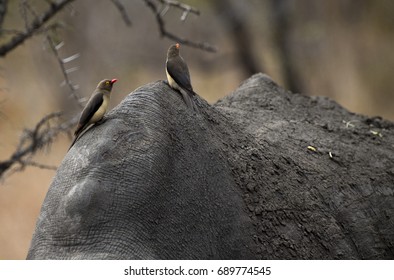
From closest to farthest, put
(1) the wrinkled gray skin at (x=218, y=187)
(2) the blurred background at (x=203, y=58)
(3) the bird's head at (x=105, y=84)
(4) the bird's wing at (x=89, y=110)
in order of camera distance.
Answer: (1) the wrinkled gray skin at (x=218, y=187), (4) the bird's wing at (x=89, y=110), (3) the bird's head at (x=105, y=84), (2) the blurred background at (x=203, y=58)

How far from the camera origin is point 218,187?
549 centimetres

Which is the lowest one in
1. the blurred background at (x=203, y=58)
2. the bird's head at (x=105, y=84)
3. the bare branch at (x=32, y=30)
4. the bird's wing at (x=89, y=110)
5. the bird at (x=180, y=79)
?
the bird's wing at (x=89, y=110)

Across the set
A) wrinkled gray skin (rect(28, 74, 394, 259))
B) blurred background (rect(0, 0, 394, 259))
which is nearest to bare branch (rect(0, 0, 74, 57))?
wrinkled gray skin (rect(28, 74, 394, 259))

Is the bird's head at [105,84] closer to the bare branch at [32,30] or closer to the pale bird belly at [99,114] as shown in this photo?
the pale bird belly at [99,114]

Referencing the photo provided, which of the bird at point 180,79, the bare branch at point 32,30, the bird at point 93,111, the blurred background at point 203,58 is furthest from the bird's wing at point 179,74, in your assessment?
the blurred background at point 203,58

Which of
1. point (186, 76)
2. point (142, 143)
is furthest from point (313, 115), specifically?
point (142, 143)

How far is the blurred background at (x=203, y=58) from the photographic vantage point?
54.5 feet

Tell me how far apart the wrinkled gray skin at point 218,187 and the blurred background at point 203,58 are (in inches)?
339

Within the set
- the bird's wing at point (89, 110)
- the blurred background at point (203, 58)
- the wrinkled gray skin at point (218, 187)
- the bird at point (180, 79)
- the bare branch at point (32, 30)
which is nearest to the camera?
the wrinkled gray skin at point (218, 187)

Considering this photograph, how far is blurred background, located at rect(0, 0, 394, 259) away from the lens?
16625 mm

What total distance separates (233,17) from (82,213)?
12600mm

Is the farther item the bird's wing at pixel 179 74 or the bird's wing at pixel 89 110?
the bird's wing at pixel 179 74

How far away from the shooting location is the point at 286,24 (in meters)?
16.8

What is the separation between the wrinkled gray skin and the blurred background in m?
8.61
